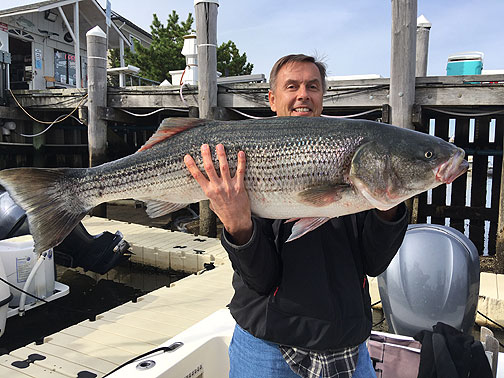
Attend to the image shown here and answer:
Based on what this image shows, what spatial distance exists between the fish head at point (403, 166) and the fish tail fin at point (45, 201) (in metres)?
1.34

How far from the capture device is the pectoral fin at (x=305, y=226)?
162 cm

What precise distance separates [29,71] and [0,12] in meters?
2.31

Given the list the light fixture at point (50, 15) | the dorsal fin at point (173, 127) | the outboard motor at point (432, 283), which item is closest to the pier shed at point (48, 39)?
the light fixture at point (50, 15)

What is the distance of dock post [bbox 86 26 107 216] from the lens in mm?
9445

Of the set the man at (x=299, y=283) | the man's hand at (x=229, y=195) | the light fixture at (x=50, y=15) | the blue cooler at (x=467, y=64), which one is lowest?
the man at (x=299, y=283)

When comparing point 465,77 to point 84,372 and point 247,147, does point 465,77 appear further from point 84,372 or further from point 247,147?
point 84,372

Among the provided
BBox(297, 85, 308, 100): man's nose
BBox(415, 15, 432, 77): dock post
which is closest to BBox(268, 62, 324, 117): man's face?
BBox(297, 85, 308, 100): man's nose

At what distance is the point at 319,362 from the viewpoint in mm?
1661

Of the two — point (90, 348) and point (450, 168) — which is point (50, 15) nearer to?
point (90, 348)

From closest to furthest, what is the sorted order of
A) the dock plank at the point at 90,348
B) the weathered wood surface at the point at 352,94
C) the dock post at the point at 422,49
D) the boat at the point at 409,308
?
the boat at the point at 409,308, the dock plank at the point at 90,348, the weathered wood surface at the point at 352,94, the dock post at the point at 422,49

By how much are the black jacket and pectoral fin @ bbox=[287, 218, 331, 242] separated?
11cm

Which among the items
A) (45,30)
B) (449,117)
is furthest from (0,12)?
(449,117)

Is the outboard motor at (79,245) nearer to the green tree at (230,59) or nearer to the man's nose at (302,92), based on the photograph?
the man's nose at (302,92)

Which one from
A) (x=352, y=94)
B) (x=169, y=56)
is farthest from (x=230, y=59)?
(x=352, y=94)
